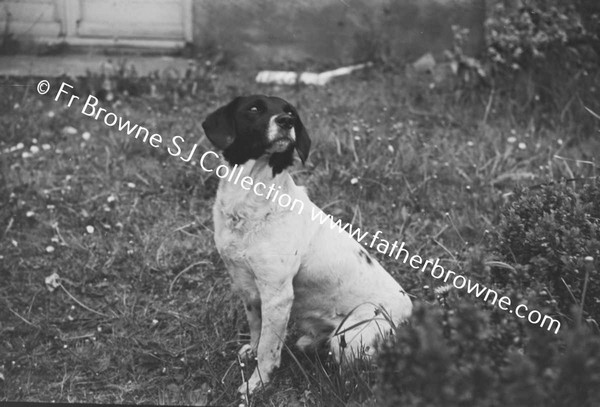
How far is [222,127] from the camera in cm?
318

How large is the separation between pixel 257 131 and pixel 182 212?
1.74 meters

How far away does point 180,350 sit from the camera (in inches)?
145

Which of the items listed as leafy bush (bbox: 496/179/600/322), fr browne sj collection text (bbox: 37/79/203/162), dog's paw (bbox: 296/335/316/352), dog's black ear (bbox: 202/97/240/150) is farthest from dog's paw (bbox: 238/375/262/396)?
fr browne sj collection text (bbox: 37/79/203/162)

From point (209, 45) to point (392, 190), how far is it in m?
2.90

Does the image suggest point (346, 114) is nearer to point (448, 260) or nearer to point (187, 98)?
point (187, 98)

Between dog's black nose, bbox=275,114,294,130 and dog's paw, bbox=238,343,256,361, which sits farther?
dog's paw, bbox=238,343,256,361

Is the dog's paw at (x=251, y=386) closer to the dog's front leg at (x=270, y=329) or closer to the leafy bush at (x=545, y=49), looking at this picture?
the dog's front leg at (x=270, y=329)

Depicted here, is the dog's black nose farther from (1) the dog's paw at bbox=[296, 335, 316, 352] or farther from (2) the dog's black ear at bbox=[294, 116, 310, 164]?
(1) the dog's paw at bbox=[296, 335, 316, 352]

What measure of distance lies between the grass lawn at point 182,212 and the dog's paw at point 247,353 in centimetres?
5

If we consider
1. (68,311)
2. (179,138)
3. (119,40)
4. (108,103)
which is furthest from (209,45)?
(68,311)

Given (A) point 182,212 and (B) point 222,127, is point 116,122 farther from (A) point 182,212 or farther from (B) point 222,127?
(B) point 222,127

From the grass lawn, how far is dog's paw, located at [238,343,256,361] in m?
0.05

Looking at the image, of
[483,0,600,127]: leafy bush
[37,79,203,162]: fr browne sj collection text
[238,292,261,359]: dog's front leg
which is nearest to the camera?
[238,292,261,359]: dog's front leg

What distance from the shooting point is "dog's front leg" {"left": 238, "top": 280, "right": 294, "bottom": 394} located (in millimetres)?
3170
